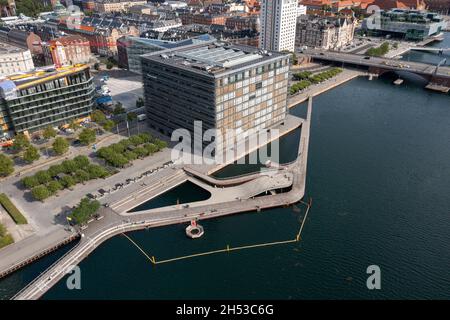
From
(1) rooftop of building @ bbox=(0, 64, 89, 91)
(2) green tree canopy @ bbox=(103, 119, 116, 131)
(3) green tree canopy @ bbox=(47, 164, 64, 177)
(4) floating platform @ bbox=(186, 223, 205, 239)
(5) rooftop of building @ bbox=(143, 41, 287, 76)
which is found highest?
(5) rooftop of building @ bbox=(143, 41, 287, 76)

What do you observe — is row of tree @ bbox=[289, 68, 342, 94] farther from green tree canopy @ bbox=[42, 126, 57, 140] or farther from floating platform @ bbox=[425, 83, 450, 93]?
green tree canopy @ bbox=[42, 126, 57, 140]

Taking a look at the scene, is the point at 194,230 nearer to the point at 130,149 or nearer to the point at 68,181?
the point at 68,181

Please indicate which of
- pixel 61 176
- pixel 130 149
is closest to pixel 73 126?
pixel 130 149

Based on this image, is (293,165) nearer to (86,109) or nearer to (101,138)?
(101,138)

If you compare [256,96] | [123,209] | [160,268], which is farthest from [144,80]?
[160,268]

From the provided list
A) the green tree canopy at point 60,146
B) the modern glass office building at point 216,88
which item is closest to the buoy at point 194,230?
the modern glass office building at point 216,88

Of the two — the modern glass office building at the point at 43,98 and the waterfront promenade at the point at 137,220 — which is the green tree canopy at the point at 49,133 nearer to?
the modern glass office building at the point at 43,98

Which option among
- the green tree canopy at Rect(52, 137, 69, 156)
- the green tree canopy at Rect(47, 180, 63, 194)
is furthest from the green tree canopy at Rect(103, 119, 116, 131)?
the green tree canopy at Rect(47, 180, 63, 194)
